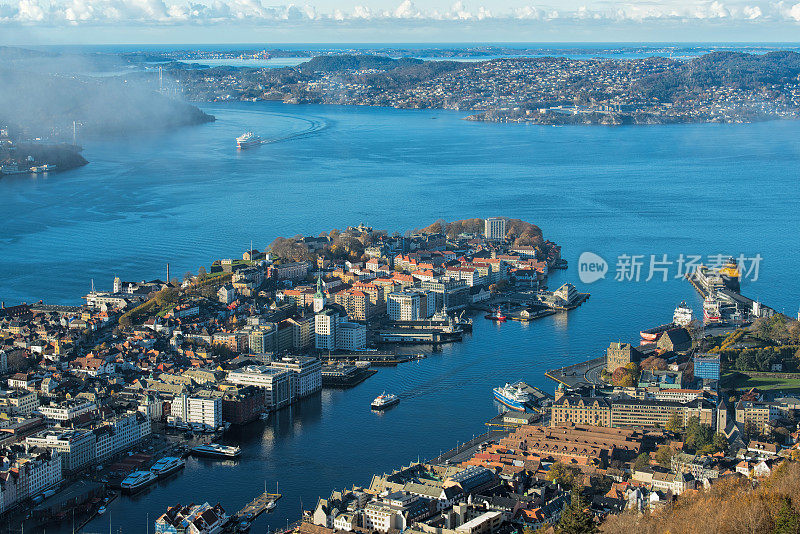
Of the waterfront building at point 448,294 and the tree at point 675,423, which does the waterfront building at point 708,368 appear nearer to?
the tree at point 675,423

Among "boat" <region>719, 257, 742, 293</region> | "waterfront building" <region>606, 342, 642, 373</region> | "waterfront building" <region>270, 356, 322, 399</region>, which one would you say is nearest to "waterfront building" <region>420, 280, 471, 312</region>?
"boat" <region>719, 257, 742, 293</region>

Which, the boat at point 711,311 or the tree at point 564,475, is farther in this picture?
the boat at point 711,311

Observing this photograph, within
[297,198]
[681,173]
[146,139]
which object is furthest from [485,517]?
[146,139]

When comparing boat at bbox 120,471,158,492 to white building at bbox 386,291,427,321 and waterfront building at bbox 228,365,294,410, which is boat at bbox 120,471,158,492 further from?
white building at bbox 386,291,427,321

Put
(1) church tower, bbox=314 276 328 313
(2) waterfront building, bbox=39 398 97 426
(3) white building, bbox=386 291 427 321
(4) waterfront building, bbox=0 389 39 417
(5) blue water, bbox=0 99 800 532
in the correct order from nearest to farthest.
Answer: (5) blue water, bbox=0 99 800 532
(2) waterfront building, bbox=39 398 97 426
(4) waterfront building, bbox=0 389 39 417
(1) church tower, bbox=314 276 328 313
(3) white building, bbox=386 291 427 321

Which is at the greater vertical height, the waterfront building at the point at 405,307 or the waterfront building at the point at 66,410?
the waterfront building at the point at 66,410

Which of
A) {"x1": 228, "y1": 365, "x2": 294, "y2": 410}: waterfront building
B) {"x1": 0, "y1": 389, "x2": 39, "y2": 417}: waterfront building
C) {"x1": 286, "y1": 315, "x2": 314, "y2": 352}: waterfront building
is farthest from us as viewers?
{"x1": 286, "y1": 315, "x2": 314, "y2": 352}: waterfront building

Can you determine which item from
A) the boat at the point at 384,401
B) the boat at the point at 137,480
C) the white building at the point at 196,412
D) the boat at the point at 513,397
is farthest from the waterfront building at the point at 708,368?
the boat at the point at 137,480
